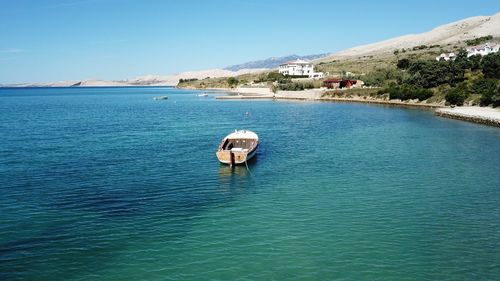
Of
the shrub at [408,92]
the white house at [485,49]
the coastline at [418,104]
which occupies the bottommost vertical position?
the coastline at [418,104]

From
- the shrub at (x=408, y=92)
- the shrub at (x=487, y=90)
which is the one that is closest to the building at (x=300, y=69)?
the shrub at (x=408, y=92)

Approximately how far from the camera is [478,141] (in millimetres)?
47625

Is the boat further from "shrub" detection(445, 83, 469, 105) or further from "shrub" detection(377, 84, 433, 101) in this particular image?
"shrub" detection(377, 84, 433, 101)

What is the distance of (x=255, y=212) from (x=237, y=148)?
17.7 m

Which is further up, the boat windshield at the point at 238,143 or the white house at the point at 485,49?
the white house at the point at 485,49

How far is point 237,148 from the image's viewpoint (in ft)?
137

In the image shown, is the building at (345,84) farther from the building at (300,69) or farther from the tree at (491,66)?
the building at (300,69)

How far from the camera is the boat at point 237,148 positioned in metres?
36.7

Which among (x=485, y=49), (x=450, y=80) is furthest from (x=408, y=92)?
(x=485, y=49)

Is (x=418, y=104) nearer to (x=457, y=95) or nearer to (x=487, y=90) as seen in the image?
(x=457, y=95)

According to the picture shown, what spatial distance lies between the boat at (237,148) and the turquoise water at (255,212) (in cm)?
107

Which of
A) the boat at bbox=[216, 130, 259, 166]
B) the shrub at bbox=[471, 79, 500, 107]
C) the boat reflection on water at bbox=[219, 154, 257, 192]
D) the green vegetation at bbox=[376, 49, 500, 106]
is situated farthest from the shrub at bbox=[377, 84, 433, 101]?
the boat reflection on water at bbox=[219, 154, 257, 192]

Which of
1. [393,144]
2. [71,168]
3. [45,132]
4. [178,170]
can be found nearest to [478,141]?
[393,144]

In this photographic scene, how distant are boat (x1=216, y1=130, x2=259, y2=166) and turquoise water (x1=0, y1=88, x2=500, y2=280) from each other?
1.07 metres
